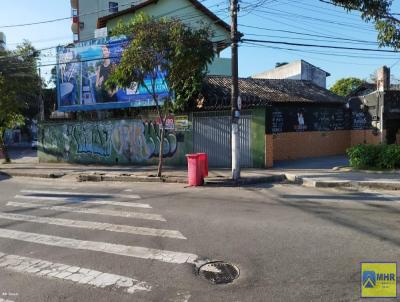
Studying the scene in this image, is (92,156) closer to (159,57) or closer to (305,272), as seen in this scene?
(159,57)

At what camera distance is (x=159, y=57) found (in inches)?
607

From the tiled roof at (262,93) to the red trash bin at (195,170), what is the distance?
207 inches

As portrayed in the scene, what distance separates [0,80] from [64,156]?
540cm

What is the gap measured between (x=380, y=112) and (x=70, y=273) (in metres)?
22.2

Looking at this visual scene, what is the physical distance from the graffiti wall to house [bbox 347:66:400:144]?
11.0m

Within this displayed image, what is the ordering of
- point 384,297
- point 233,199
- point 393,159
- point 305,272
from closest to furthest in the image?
point 384,297
point 305,272
point 233,199
point 393,159

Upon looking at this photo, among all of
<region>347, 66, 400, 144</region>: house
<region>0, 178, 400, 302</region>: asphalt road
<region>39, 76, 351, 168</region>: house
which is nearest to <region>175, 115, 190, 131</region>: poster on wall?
<region>39, 76, 351, 168</region>: house

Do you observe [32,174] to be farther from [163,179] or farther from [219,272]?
[219,272]

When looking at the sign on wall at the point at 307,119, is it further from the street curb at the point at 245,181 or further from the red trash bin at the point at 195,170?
the red trash bin at the point at 195,170

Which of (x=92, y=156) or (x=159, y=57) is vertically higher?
(x=159, y=57)

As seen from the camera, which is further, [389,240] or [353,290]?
[389,240]

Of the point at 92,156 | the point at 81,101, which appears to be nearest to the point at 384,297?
the point at 92,156

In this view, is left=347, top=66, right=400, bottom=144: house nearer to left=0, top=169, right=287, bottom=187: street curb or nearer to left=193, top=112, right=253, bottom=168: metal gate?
left=193, top=112, right=253, bottom=168: metal gate

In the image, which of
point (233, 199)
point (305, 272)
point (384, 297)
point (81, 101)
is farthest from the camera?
point (81, 101)
